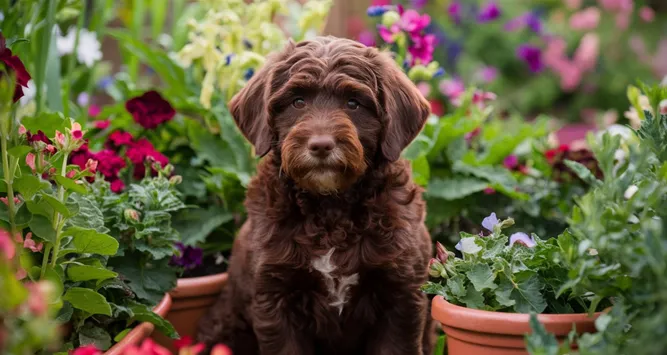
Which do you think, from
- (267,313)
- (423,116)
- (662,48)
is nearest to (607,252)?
(423,116)

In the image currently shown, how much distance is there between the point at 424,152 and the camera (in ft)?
12.9

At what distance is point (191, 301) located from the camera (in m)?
3.62

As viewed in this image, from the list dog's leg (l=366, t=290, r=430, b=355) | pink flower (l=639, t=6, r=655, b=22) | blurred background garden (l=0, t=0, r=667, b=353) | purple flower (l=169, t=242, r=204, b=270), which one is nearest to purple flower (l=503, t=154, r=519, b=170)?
blurred background garden (l=0, t=0, r=667, b=353)

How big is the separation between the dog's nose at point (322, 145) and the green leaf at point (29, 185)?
86 cm

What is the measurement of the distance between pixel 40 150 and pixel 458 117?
8.29 ft

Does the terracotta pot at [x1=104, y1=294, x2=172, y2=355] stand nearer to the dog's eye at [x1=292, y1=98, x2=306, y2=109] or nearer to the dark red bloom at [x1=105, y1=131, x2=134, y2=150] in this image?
the dark red bloom at [x1=105, y1=131, x2=134, y2=150]

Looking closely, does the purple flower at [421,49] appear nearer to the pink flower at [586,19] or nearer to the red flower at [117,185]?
the red flower at [117,185]

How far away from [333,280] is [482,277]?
622mm

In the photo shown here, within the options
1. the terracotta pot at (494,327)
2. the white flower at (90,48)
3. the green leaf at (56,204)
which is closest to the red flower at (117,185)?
the green leaf at (56,204)

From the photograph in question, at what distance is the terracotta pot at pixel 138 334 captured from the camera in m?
2.66

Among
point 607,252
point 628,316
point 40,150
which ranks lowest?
point 628,316

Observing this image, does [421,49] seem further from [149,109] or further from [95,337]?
[95,337]

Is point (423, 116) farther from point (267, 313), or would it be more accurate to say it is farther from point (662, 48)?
point (662, 48)

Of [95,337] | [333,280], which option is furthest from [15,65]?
[333,280]
